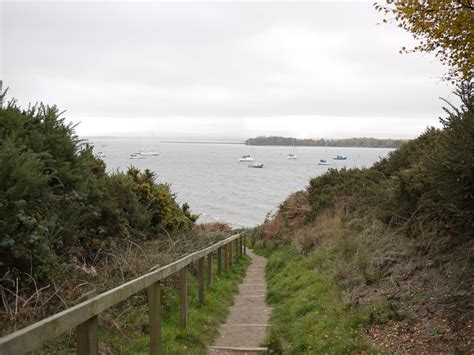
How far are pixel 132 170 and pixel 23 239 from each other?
8268 mm

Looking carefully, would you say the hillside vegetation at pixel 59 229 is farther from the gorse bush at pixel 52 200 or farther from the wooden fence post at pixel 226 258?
the wooden fence post at pixel 226 258

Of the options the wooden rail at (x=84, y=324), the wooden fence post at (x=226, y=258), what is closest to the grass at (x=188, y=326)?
the wooden rail at (x=84, y=324)

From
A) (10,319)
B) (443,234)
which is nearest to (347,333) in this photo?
(443,234)

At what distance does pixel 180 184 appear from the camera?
2869 inches

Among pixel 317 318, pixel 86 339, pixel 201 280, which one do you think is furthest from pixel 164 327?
pixel 86 339

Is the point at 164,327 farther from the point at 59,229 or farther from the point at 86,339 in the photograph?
the point at 86,339

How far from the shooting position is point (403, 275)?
6879 mm

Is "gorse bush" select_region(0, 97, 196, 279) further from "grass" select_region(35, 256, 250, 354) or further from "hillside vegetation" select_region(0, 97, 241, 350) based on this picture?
"grass" select_region(35, 256, 250, 354)

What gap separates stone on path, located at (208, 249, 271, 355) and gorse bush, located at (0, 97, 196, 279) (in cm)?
248

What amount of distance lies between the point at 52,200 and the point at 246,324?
12.1ft

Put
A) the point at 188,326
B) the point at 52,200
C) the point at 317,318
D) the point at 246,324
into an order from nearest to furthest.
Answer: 1. the point at 188,326
2. the point at 52,200
3. the point at 317,318
4. the point at 246,324

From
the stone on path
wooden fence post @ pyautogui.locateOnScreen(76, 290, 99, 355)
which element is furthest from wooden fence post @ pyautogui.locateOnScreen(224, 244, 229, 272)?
wooden fence post @ pyautogui.locateOnScreen(76, 290, 99, 355)

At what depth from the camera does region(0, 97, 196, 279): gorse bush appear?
5.20 metres

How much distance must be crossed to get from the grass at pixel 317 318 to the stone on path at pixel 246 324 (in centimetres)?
20
